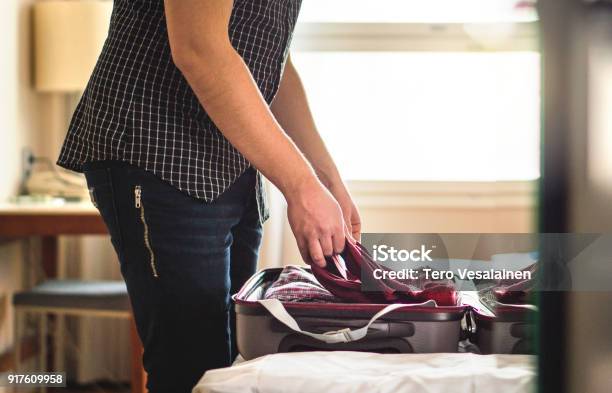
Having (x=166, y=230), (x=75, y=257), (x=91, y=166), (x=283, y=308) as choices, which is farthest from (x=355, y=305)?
(x=75, y=257)

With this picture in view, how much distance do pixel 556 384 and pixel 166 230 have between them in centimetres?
57

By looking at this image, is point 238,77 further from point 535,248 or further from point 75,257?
point 75,257

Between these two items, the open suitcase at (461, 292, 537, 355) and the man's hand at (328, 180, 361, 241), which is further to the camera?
the man's hand at (328, 180, 361, 241)

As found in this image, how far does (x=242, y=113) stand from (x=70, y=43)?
1775 millimetres

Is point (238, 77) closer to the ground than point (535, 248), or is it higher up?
higher up

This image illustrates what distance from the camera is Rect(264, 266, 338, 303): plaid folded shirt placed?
0.77 metres

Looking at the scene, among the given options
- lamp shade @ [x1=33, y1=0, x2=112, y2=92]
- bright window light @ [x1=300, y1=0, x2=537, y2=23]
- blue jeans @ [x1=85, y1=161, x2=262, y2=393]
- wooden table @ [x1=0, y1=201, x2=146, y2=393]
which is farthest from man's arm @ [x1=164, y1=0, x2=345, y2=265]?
bright window light @ [x1=300, y1=0, x2=537, y2=23]

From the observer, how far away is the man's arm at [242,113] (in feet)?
2.35

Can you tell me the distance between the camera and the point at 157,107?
82 centimetres

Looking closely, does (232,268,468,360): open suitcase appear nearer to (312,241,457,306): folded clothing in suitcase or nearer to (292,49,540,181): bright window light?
(312,241,457,306): folded clothing in suitcase

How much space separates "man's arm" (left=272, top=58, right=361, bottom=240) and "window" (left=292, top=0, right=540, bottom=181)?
4.45ft

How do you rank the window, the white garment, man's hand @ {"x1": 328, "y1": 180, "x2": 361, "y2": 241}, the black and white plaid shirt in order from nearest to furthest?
the white garment → the black and white plaid shirt → man's hand @ {"x1": 328, "y1": 180, "x2": 361, "y2": 241} → the window

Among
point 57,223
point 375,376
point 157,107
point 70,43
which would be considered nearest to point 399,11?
point 70,43

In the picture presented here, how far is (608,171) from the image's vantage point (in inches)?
10.8
